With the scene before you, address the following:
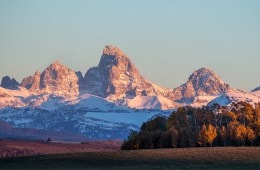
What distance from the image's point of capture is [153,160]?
169m

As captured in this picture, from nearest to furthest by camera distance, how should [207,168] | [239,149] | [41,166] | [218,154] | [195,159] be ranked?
[207,168], [41,166], [195,159], [218,154], [239,149]

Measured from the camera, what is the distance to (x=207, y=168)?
470 ft

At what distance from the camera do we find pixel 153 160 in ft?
553

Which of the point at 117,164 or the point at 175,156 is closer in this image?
the point at 117,164

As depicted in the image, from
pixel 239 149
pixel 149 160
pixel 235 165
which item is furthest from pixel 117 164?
pixel 239 149

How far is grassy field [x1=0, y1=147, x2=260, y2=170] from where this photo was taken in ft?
503

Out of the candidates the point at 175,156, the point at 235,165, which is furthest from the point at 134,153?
the point at 235,165

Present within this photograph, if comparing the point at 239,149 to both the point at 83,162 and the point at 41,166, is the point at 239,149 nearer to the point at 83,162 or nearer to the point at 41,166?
the point at 83,162

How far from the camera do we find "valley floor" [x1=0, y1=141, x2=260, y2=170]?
153250mm

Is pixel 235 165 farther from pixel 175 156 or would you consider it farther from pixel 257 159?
pixel 175 156

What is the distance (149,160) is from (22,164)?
80.0 ft

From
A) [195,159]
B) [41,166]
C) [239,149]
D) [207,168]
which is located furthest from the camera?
[239,149]

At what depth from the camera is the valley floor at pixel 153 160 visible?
6033 inches

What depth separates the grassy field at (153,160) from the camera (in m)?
153
